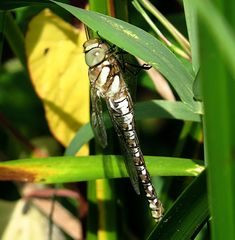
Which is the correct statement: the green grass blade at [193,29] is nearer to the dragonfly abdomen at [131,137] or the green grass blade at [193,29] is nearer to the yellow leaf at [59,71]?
the dragonfly abdomen at [131,137]

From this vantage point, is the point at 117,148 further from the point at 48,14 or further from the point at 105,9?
the point at 48,14

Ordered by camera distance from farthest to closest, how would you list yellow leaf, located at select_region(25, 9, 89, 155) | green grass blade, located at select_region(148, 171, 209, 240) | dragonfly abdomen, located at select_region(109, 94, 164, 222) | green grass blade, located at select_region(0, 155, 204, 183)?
yellow leaf, located at select_region(25, 9, 89, 155)
dragonfly abdomen, located at select_region(109, 94, 164, 222)
green grass blade, located at select_region(0, 155, 204, 183)
green grass blade, located at select_region(148, 171, 209, 240)

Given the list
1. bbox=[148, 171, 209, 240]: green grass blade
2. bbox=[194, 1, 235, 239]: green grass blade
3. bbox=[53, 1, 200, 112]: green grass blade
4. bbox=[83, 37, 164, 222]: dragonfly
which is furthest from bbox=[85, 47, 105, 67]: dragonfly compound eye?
bbox=[194, 1, 235, 239]: green grass blade

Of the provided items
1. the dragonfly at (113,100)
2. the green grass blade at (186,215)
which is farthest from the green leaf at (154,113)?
the green grass blade at (186,215)

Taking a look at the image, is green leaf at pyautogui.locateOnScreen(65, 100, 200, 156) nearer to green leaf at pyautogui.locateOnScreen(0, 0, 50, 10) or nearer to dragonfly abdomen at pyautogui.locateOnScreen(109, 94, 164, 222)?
dragonfly abdomen at pyautogui.locateOnScreen(109, 94, 164, 222)

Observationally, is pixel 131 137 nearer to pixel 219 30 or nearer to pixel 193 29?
pixel 193 29

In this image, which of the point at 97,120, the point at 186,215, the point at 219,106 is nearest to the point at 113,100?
the point at 97,120
